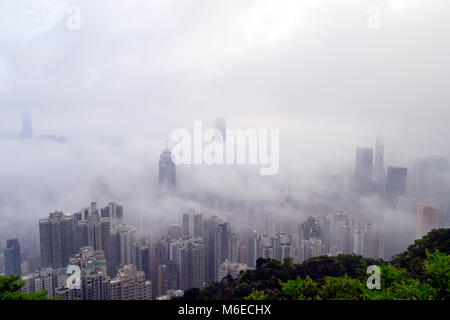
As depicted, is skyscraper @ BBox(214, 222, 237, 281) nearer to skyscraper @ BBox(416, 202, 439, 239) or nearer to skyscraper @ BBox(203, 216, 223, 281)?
skyscraper @ BBox(203, 216, 223, 281)

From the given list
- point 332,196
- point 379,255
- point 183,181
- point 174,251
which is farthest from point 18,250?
point 379,255

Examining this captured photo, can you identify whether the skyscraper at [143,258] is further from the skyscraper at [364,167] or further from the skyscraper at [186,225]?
the skyscraper at [364,167]

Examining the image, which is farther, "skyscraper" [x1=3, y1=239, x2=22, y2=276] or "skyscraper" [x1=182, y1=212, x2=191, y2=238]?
"skyscraper" [x1=182, y1=212, x2=191, y2=238]

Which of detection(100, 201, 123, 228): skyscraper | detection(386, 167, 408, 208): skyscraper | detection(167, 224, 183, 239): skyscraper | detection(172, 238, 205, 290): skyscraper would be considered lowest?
detection(172, 238, 205, 290): skyscraper

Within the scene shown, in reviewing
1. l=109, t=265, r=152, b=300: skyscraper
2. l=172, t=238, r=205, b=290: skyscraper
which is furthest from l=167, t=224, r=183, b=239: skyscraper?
l=109, t=265, r=152, b=300: skyscraper

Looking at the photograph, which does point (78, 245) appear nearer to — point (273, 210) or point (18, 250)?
point (18, 250)

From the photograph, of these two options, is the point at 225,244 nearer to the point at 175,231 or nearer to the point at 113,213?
the point at 175,231

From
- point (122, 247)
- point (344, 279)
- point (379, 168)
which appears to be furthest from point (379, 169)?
point (122, 247)
